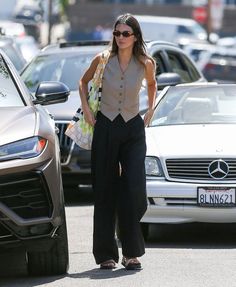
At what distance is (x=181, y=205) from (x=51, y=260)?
6.34 feet

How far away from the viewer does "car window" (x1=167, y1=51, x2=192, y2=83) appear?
1576cm

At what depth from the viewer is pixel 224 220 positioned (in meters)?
9.59

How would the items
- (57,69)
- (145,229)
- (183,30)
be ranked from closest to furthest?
(145,229) < (57,69) < (183,30)

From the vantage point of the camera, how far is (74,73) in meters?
14.4

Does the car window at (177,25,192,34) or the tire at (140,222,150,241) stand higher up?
the tire at (140,222,150,241)

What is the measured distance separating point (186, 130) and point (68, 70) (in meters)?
4.46

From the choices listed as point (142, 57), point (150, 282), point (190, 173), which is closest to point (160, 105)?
point (190, 173)

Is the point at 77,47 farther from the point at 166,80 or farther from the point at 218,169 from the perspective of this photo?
the point at 218,169

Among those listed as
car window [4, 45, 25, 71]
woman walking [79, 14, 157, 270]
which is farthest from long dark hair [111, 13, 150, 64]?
car window [4, 45, 25, 71]

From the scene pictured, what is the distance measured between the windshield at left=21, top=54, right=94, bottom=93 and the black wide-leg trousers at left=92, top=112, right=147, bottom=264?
19.4 feet

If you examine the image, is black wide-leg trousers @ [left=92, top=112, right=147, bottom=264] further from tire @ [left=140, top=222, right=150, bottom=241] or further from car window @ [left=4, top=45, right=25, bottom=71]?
car window @ [left=4, top=45, right=25, bottom=71]

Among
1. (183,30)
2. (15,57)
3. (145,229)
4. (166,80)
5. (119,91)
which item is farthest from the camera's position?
(183,30)

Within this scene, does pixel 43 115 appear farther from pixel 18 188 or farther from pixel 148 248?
pixel 148 248

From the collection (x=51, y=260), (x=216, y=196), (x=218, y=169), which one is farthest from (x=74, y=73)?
(x=51, y=260)
